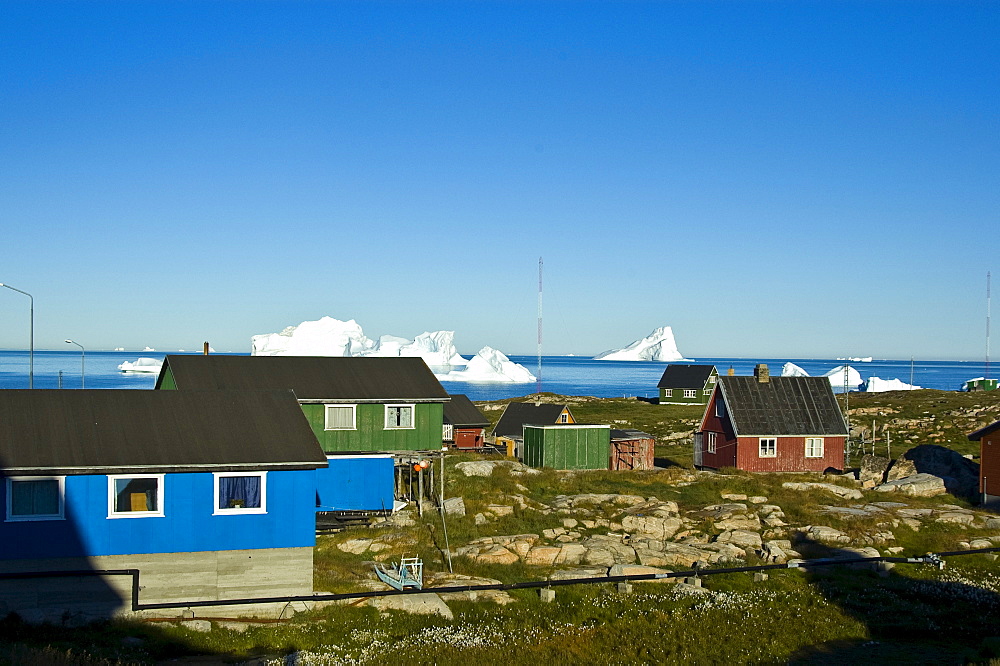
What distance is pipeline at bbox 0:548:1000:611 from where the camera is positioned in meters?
21.0

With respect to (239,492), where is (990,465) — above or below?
below

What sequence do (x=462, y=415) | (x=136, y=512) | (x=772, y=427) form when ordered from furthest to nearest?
(x=462, y=415)
(x=772, y=427)
(x=136, y=512)

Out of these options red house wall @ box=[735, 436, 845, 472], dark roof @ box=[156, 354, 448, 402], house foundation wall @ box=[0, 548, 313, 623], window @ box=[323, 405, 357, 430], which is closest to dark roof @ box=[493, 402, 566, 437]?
red house wall @ box=[735, 436, 845, 472]

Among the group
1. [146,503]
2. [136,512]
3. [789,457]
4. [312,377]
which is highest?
[312,377]

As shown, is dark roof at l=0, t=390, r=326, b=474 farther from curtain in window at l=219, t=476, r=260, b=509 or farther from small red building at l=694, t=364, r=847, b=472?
small red building at l=694, t=364, r=847, b=472

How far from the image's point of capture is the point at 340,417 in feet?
121

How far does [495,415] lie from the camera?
316ft

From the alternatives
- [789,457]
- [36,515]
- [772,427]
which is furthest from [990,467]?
[36,515]

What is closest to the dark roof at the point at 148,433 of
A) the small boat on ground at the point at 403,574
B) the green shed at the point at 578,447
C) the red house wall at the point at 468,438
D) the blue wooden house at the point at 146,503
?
the blue wooden house at the point at 146,503

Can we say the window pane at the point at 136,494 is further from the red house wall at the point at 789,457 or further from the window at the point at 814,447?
the window at the point at 814,447

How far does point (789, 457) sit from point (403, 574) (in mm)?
→ 33075

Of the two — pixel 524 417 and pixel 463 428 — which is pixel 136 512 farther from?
pixel 524 417

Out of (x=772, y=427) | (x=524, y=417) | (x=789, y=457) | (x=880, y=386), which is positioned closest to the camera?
(x=772, y=427)

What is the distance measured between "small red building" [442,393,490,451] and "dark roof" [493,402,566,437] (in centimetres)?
147
